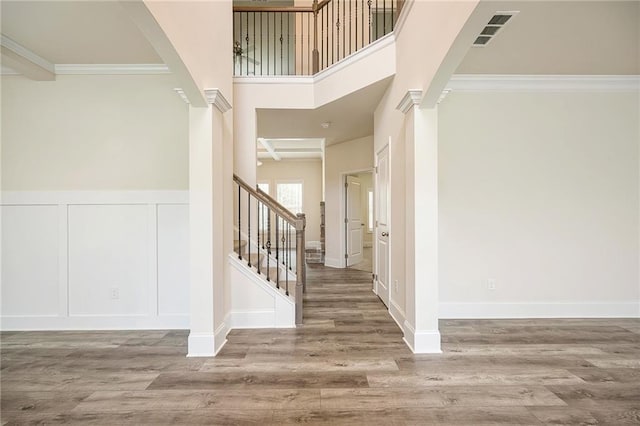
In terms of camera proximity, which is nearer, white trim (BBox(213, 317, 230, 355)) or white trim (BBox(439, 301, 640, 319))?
white trim (BBox(213, 317, 230, 355))

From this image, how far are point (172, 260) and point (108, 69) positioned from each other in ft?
6.94

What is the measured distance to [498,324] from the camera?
3436 millimetres

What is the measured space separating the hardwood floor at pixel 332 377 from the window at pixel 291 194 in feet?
22.4

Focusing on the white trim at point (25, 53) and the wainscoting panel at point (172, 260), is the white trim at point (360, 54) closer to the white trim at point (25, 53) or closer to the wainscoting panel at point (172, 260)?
the wainscoting panel at point (172, 260)

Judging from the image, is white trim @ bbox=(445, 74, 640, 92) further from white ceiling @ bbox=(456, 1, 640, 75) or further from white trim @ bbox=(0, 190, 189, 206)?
white trim @ bbox=(0, 190, 189, 206)

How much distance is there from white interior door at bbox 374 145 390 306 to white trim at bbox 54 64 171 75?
2.71m

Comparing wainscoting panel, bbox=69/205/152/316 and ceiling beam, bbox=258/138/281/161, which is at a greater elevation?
ceiling beam, bbox=258/138/281/161

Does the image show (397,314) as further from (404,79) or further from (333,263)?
(333,263)

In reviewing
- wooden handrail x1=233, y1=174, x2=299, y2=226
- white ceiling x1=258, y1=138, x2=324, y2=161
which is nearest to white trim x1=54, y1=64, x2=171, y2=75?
wooden handrail x1=233, y1=174, x2=299, y2=226

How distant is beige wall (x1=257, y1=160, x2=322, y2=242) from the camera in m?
10.0

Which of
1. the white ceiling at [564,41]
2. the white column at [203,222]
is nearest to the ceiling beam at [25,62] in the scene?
the white column at [203,222]

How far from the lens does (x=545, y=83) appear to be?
3.62 meters

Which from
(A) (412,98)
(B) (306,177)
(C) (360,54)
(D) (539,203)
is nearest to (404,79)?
(A) (412,98)

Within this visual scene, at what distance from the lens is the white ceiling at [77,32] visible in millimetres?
2332
